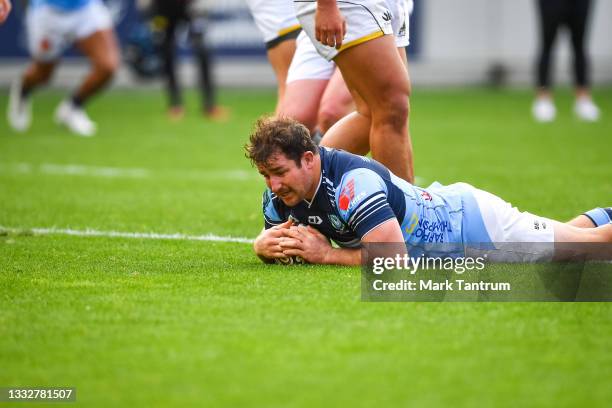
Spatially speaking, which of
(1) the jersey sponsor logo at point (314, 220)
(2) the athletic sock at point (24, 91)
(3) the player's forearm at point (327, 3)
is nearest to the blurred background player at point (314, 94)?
(3) the player's forearm at point (327, 3)

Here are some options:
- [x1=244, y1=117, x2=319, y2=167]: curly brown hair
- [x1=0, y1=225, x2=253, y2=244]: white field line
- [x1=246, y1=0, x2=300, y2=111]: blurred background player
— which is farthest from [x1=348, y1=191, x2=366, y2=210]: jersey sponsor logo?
[x1=246, y1=0, x2=300, y2=111]: blurred background player

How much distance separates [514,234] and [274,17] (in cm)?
221

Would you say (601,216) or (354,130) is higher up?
(354,130)

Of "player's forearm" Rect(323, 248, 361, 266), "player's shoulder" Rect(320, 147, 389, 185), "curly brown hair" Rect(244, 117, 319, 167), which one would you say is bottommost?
"player's forearm" Rect(323, 248, 361, 266)

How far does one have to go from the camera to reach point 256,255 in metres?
4.98

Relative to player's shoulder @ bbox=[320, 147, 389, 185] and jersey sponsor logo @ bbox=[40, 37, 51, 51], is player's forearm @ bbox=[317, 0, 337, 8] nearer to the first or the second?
player's shoulder @ bbox=[320, 147, 389, 185]

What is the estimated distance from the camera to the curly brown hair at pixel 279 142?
4.22m

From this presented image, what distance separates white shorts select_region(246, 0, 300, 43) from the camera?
606cm

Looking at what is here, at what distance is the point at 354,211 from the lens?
4164 millimetres

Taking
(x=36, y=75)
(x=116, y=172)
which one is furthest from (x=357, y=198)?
(x=36, y=75)

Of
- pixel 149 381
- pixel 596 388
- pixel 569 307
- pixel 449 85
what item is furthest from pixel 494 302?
pixel 449 85

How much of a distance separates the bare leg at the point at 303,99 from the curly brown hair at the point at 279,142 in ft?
4.73

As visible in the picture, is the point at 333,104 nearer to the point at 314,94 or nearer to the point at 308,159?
the point at 314,94

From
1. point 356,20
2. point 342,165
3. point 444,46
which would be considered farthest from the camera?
point 444,46
